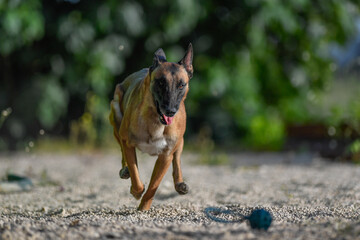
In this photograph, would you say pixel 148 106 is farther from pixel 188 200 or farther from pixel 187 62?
pixel 188 200

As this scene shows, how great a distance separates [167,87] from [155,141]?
15.8 inches

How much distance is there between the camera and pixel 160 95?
9.07 ft

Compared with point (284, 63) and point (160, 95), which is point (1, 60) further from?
point (160, 95)

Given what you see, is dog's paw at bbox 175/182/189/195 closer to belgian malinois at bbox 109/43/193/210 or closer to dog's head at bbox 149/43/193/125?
belgian malinois at bbox 109/43/193/210

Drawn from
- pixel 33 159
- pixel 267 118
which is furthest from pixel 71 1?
pixel 267 118

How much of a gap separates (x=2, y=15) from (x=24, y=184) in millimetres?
4729

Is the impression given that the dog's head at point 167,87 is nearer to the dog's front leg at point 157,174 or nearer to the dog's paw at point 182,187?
the dog's front leg at point 157,174

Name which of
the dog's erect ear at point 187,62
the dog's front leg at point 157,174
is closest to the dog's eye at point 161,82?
the dog's erect ear at point 187,62

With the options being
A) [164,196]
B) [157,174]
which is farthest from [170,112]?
[164,196]

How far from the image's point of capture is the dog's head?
2.72m

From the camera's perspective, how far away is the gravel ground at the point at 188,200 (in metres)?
2.40

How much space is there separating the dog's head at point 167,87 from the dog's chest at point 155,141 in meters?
0.13

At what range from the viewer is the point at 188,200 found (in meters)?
4.00

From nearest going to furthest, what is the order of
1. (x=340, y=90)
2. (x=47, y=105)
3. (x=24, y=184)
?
(x=24, y=184), (x=47, y=105), (x=340, y=90)
